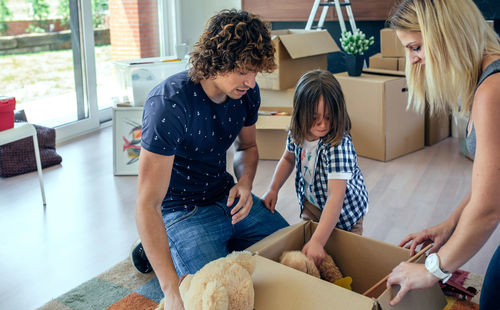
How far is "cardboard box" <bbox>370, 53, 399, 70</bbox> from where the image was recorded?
3332 mm

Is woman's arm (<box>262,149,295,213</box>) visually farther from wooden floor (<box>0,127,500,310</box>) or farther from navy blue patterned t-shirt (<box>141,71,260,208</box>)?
wooden floor (<box>0,127,500,310</box>)

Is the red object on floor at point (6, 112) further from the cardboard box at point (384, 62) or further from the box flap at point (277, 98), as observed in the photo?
the cardboard box at point (384, 62)

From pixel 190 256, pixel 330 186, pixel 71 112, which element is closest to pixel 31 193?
pixel 71 112

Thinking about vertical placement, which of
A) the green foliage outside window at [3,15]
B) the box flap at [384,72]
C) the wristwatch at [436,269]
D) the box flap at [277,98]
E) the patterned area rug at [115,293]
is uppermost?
the green foliage outside window at [3,15]

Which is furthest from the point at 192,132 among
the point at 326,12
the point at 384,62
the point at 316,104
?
the point at 326,12

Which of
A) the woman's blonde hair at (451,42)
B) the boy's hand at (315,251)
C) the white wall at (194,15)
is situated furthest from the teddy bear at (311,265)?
the white wall at (194,15)

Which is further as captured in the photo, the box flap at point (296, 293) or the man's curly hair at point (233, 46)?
the man's curly hair at point (233, 46)

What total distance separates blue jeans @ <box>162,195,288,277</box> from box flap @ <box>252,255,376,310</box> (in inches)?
14.7

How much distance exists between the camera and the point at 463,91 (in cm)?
110

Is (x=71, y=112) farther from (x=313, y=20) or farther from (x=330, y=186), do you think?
(x=330, y=186)

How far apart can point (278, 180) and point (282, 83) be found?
1467mm

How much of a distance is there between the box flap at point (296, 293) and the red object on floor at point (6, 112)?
5.11 feet

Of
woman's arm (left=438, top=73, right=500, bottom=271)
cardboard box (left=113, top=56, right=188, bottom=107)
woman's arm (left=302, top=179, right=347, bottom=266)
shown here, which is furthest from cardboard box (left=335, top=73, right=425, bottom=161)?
woman's arm (left=438, top=73, right=500, bottom=271)

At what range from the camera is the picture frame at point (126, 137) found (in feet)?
9.37
